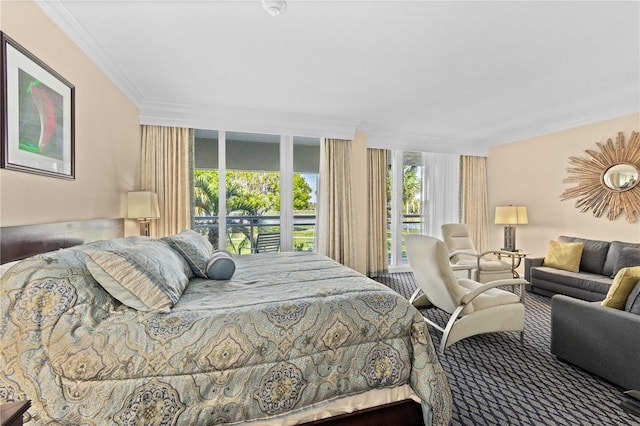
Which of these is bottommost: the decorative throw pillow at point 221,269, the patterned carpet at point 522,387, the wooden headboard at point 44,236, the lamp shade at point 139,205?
the patterned carpet at point 522,387

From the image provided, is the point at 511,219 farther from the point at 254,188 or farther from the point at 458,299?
the point at 254,188

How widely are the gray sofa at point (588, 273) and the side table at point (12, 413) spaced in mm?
4892

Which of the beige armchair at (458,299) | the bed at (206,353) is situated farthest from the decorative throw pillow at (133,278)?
the beige armchair at (458,299)

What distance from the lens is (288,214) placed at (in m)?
4.66

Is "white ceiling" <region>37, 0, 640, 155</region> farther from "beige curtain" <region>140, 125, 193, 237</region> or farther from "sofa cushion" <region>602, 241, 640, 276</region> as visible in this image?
"sofa cushion" <region>602, 241, 640, 276</region>

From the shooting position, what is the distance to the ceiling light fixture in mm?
1939

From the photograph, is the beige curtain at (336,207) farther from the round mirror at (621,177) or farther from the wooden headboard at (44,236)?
the round mirror at (621,177)

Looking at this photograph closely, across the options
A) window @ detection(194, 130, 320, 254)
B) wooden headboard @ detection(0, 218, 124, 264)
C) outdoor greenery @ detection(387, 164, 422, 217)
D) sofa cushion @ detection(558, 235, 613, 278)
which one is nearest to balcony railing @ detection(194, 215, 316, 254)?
window @ detection(194, 130, 320, 254)

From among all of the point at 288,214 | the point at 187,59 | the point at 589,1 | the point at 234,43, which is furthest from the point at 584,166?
the point at 187,59

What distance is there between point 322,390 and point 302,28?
247cm

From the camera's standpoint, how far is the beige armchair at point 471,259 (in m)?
4.30

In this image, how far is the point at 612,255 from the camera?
12.4 ft

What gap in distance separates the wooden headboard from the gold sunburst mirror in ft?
20.2

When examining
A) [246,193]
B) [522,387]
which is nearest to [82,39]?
[246,193]
